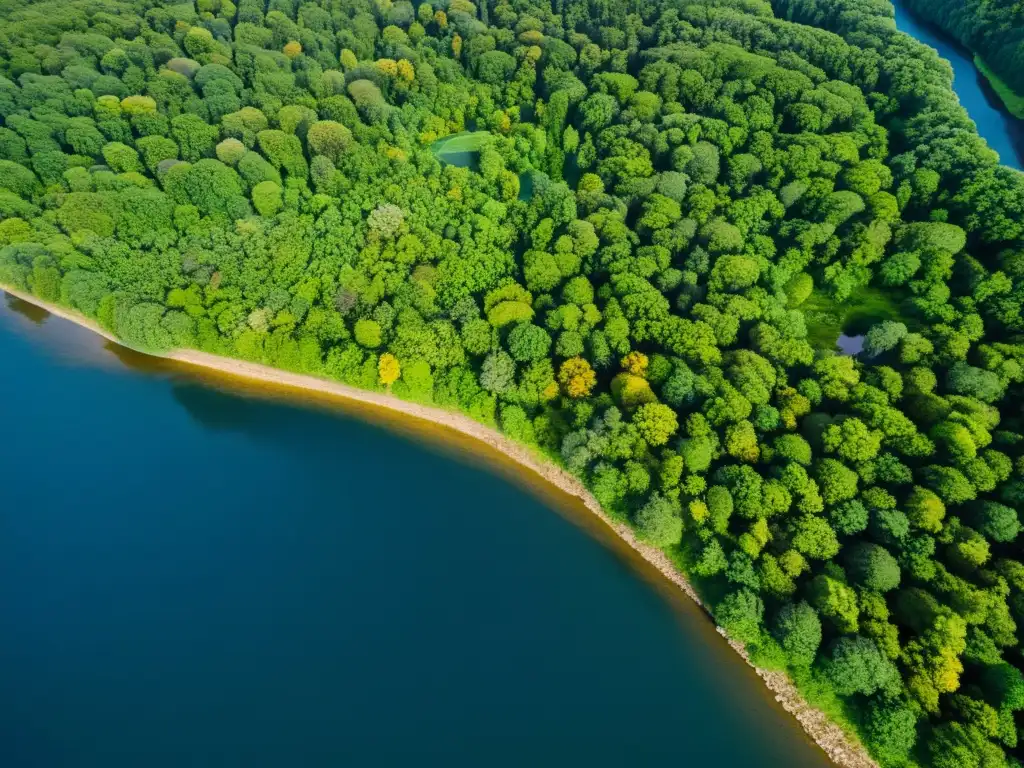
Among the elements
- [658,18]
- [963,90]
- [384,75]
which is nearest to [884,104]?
[963,90]

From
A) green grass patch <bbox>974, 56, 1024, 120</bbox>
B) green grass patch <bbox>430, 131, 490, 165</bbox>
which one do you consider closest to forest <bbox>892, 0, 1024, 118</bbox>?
green grass patch <bbox>974, 56, 1024, 120</bbox>

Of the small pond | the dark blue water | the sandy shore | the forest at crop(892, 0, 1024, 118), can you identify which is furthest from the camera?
the forest at crop(892, 0, 1024, 118)

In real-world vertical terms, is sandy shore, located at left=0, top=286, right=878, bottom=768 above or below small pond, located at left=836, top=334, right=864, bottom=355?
below

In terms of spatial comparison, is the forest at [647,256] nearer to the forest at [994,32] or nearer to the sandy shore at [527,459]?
the forest at [994,32]

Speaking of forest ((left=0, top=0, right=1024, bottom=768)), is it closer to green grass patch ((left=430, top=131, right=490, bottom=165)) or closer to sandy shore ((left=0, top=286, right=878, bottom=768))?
green grass patch ((left=430, top=131, right=490, bottom=165))

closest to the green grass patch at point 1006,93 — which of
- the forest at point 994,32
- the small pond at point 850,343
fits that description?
the forest at point 994,32

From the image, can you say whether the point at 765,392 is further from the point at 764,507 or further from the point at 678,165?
the point at 678,165

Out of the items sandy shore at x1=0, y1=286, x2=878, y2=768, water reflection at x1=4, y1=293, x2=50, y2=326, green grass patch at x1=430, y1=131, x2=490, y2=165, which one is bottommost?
water reflection at x1=4, y1=293, x2=50, y2=326

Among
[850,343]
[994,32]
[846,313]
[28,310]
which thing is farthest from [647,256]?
[994,32]
